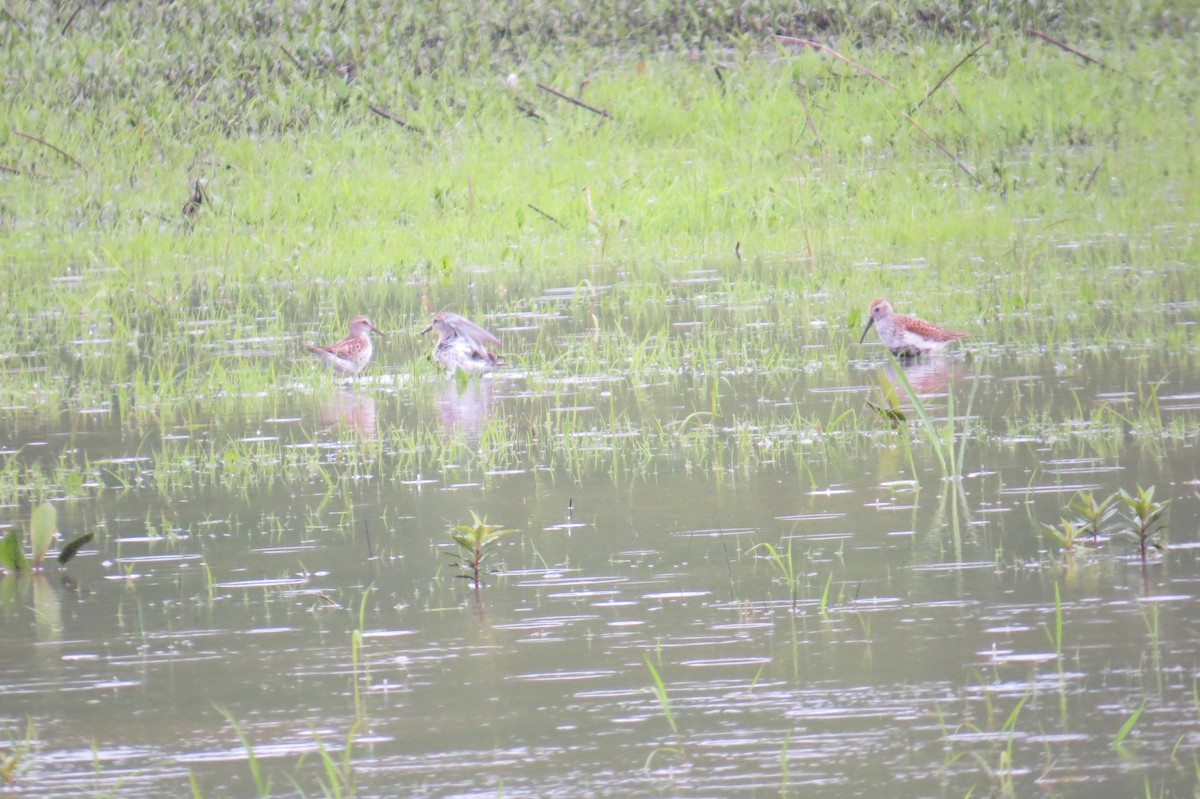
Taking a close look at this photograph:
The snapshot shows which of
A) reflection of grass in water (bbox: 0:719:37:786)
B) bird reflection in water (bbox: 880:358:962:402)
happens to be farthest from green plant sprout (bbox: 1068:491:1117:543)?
reflection of grass in water (bbox: 0:719:37:786)

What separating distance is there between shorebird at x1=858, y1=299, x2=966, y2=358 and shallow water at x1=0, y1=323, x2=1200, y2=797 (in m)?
1.34

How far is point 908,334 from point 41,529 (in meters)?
5.01

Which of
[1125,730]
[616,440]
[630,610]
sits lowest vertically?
[1125,730]

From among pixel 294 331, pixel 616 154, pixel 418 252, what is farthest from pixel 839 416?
pixel 616 154

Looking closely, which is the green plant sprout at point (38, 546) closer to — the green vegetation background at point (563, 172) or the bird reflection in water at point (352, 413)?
the bird reflection in water at point (352, 413)

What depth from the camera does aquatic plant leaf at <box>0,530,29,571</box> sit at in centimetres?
570

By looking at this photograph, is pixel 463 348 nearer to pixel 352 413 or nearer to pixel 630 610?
pixel 352 413

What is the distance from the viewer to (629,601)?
5027 mm

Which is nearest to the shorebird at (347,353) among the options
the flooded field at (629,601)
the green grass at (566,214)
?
the green grass at (566,214)

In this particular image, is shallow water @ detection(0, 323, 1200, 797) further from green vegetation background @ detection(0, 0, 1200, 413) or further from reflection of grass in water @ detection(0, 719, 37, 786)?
green vegetation background @ detection(0, 0, 1200, 413)

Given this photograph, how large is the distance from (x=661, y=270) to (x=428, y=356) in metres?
4.15

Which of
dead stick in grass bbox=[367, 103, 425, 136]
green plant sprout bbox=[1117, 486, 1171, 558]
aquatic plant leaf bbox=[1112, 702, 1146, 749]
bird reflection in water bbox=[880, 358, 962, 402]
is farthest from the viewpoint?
dead stick in grass bbox=[367, 103, 425, 136]

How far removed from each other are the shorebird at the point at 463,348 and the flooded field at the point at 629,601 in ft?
3.51

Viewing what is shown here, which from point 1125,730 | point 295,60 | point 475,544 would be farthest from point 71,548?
point 295,60
